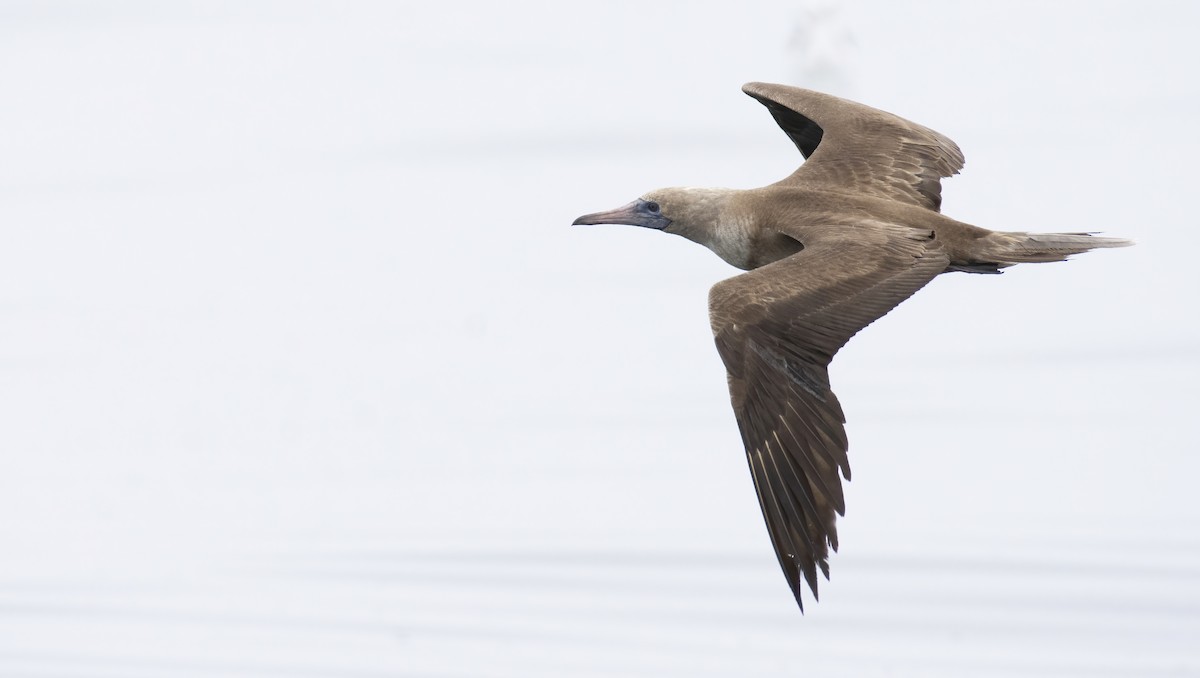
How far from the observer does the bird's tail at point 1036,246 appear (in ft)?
33.9

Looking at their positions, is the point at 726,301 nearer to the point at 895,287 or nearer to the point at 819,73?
the point at 895,287

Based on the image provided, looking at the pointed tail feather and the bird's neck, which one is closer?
the pointed tail feather

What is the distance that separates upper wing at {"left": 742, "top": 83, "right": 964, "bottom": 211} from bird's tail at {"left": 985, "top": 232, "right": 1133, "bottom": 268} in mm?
783

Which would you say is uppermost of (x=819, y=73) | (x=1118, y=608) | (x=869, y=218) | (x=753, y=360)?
(x=819, y=73)

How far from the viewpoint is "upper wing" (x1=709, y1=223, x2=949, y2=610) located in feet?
30.1

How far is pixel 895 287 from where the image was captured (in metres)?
9.75

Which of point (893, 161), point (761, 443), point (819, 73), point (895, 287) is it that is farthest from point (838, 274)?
point (819, 73)

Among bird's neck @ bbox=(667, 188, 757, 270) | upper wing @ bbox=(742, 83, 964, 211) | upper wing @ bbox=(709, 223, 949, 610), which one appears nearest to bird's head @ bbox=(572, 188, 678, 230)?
bird's neck @ bbox=(667, 188, 757, 270)

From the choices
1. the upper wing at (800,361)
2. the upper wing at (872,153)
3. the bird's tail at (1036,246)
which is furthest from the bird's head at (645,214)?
the bird's tail at (1036,246)

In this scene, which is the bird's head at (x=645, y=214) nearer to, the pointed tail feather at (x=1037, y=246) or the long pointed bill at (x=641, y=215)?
the long pointed bill at (x=641, y=215)

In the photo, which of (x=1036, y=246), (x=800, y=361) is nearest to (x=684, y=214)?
(x=1036, y=246)

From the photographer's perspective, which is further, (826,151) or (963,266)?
(826,151)

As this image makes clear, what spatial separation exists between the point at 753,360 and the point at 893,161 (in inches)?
88.4

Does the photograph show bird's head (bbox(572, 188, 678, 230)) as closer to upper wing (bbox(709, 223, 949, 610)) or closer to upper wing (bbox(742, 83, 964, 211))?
upper wing (bbox(742, 83, 964, 211))
